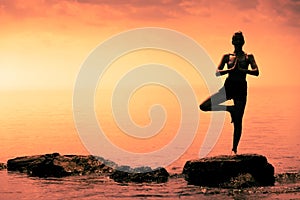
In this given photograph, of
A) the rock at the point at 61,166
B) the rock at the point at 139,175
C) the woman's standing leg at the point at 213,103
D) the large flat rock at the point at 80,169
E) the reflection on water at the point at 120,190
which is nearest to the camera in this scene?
the reflection on water at the point at 120,190

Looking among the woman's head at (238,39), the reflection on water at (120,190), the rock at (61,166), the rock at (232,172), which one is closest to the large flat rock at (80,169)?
the rock at (61,166)

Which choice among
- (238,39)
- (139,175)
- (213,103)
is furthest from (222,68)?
(139,175)

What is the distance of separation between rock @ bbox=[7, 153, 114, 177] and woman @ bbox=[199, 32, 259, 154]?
6.49 m

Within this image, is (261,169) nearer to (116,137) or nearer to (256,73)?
(256,73)

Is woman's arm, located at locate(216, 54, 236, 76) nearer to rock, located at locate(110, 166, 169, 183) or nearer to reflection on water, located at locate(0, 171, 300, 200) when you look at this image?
reflection on water, located at locate(0, 171, 300, 200)

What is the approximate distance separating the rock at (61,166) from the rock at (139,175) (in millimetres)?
1365

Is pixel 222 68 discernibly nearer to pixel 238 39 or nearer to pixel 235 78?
pixel 235 78

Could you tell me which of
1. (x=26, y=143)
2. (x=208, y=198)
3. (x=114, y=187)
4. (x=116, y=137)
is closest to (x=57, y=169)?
(x=114, y=187)

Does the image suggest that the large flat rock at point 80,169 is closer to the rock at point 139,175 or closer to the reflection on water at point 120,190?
the rock at point 139,175

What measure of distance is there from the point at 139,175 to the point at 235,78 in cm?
554

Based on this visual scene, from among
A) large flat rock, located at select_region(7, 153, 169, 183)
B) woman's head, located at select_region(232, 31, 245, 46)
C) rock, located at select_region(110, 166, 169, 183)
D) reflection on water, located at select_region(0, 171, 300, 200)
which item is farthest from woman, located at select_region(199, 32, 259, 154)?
large flat rock, located at select_region(7, 153, 169, 183)

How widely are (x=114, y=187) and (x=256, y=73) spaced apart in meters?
6.59

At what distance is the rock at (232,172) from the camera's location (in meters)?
21.6

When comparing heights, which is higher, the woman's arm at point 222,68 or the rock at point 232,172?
the woman's arm at point 222,68
